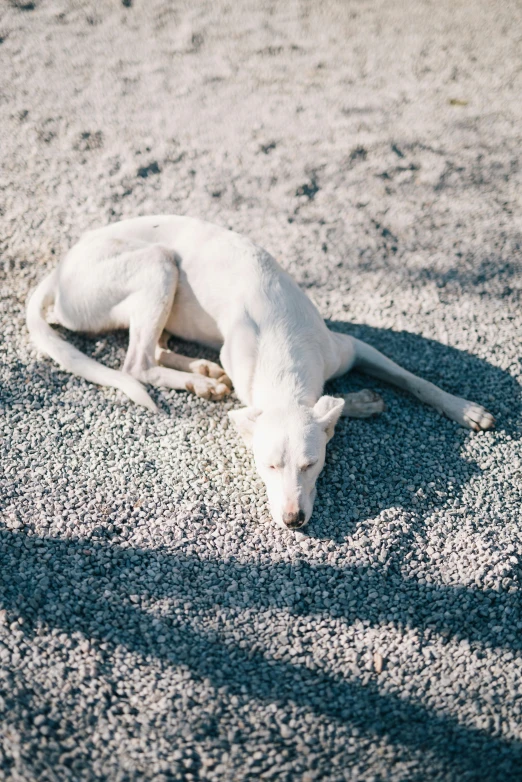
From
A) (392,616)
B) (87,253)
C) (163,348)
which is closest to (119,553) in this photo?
(392,616)

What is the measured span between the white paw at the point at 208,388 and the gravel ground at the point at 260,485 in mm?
74

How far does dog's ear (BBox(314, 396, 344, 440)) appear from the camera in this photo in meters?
3.84

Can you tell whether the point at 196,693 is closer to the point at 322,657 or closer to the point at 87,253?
the point at 322,657

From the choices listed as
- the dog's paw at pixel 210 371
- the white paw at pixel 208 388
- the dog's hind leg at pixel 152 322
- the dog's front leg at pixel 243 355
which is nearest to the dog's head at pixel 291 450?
the dog's front leg at pixel 243 355

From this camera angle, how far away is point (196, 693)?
121 inches

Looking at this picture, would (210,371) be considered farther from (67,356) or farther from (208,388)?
(67,356)

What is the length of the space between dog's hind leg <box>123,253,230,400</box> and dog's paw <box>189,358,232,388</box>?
0.05 metres

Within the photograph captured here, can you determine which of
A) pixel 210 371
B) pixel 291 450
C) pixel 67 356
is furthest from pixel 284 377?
pixel 67 356

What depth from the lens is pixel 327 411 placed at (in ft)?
12.7

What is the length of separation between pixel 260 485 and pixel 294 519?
51 cm

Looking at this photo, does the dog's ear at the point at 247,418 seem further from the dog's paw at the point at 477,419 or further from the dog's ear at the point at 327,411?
the dog's paw at the point at 477,419

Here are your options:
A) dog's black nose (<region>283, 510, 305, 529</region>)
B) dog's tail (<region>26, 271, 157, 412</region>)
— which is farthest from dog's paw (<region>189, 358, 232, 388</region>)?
dog's black nose (<region>283, 510, 305, 529</region>)

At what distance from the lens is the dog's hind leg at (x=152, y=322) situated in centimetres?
473

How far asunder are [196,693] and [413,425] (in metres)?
2.16
